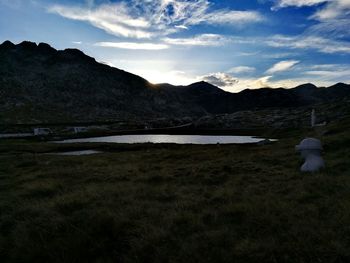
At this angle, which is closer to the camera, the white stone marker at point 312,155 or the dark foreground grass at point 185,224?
the dark foreground grass at point 185,224

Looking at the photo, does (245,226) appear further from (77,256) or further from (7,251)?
(7,251)

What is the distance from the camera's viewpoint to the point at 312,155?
17453 millimetres

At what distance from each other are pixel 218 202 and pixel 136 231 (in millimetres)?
3967

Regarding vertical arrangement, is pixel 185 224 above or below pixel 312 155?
below

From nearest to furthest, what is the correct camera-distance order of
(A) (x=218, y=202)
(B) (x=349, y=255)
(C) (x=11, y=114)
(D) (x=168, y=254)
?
1. (B) (x=349, y=255)
2. (D) (x=168, y=254)
3. (A) (x=218, y=202)
4. (C) (x=11, y=114)

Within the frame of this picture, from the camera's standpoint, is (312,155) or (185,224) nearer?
(185,224)

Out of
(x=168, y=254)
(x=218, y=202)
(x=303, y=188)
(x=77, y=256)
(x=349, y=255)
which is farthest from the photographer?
(x=303, y=188)

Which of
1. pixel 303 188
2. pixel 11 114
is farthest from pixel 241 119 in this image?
pixel 303 188

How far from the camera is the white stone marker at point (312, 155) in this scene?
668 inches

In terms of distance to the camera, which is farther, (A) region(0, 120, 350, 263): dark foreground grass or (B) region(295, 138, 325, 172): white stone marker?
(B) region(295, 138, 325, 172): white stone marker

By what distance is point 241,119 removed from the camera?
17925 cm

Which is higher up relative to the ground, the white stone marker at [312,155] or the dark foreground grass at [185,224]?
the white stone marker at [312,155]

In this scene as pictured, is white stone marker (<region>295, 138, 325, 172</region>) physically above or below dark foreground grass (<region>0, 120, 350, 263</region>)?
above

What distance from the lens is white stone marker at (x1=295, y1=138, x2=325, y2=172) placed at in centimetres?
1697
